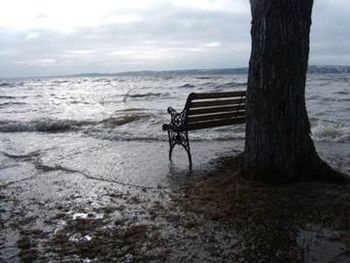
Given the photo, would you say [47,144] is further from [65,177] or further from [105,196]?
[105,196]

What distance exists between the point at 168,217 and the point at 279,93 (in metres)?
2.06

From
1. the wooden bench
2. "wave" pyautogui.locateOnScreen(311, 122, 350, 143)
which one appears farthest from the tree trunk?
"wave" pyautogui.locateOnScreen(311, 122, 350, 143)

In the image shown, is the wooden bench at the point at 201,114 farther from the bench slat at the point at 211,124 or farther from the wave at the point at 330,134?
the wave at the point at 330,134

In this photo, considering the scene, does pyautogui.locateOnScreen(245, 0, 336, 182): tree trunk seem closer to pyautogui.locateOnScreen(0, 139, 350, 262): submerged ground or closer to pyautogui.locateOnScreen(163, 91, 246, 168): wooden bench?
pyautogui.locateOnScreen(0, 139, 350, 262): submerged ground

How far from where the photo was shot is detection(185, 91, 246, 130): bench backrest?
26.9 feet

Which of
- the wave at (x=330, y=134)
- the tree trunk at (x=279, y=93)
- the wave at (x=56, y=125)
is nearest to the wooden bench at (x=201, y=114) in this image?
the tree trunk at (x=279, y=93)

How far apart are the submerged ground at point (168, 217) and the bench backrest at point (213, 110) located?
100 cm

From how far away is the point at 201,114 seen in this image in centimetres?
857

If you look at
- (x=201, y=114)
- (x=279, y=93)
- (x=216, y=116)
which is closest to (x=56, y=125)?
(x=216, y=116)

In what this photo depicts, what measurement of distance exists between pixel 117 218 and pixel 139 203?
0.66 m

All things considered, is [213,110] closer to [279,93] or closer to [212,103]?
[212,103]

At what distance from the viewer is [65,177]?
298 inches

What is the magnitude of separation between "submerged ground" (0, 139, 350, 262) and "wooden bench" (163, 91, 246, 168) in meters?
0.78

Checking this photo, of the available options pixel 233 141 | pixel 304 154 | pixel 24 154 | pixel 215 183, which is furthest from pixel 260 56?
pixel 24 154
